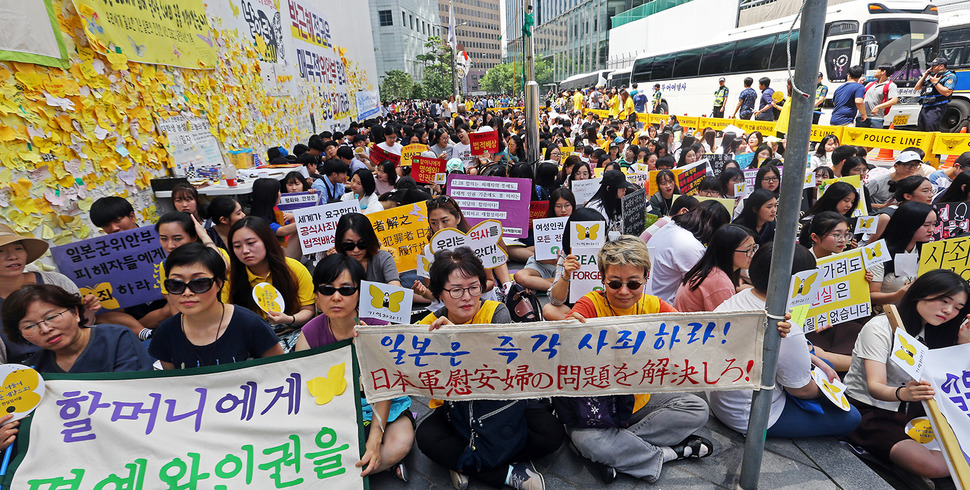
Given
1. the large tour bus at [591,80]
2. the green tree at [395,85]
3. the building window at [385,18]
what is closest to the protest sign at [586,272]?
the large tour bus at [591,80]

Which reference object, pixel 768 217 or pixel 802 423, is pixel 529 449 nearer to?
pixel 802 423

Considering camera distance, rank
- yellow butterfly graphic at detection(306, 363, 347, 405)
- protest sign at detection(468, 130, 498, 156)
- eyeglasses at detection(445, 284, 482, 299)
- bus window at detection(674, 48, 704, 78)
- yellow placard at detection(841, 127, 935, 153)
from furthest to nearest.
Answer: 1. bus window at detection(674, 48, 704, 78)
2. protest sign at detection(468, 130, 498, 156)
3. yellow placard at detection(841, 127, 935, 153)
4. eyeglasses at detection(445, 284, 482, 299)
5. yellow butterfly graphic at detection(306, 363, 347, 405)

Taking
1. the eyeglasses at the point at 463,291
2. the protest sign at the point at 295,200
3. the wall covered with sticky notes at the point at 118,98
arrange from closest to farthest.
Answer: the eyeglasses at the point at 463,291 → the wall covered with sticky notes at the point at 118,98 → the protest sign at the point at 295,200

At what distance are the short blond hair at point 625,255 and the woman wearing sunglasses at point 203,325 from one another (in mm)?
2067

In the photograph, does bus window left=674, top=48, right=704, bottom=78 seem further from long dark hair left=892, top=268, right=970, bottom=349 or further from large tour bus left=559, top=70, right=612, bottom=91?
long dark hair left=892, top=268, right=970, bottom=349

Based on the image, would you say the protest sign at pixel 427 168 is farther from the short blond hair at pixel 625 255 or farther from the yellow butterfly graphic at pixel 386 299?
the short blond hair at pixel 625 255

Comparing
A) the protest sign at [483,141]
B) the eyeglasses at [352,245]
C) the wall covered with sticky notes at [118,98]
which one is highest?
the wall covered with sticky notes at [118,98]

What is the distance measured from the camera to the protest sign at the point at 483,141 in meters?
10.4

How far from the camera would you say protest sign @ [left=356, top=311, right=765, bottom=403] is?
7.88 ft

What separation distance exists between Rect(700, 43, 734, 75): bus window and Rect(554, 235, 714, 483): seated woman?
757 inches

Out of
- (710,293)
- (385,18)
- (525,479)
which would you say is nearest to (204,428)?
(525,479)

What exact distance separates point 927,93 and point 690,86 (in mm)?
10121

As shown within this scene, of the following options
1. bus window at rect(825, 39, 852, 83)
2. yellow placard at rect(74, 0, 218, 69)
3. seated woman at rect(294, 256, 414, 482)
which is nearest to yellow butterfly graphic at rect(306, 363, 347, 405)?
seated woman at rect(294, 256, 414, 482)

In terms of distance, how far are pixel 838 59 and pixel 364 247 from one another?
16186mm
